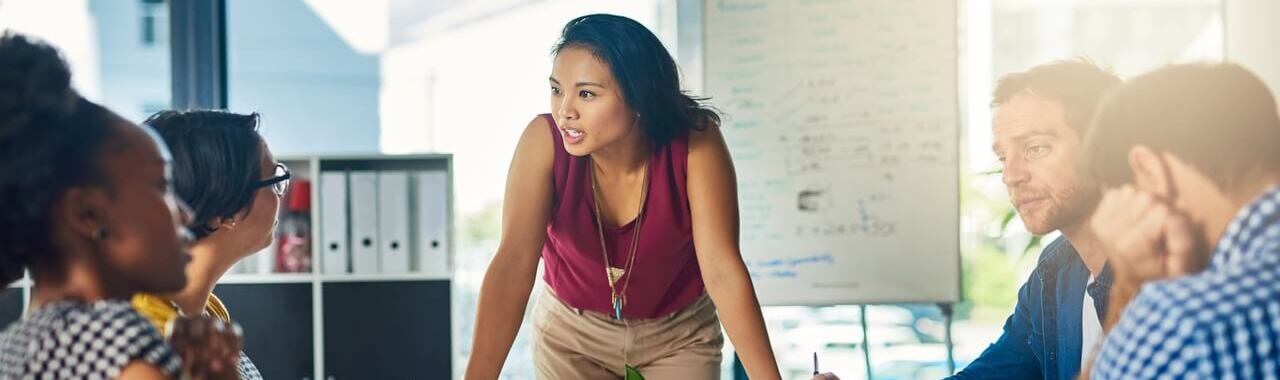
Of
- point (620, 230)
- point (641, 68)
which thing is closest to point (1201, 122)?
point (641, 68)

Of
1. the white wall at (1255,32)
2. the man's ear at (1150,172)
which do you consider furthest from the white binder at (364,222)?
the man's ear at (1150,172)

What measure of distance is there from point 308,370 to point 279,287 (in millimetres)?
257

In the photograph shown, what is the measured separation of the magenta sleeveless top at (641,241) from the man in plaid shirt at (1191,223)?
1254mm

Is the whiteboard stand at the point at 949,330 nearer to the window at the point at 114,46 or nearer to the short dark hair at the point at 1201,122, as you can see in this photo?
the window at the point at 114,46

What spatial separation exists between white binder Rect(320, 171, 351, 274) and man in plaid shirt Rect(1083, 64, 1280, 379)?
8.96ft

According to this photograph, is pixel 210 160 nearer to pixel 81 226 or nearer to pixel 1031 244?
pixel 81 226

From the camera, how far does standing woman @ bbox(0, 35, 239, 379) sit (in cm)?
87

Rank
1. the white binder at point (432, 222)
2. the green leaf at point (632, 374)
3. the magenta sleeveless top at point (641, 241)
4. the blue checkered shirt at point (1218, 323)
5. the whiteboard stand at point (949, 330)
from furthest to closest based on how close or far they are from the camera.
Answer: the whiteboard stand at point (949, 330) → the white binder at point (432, 222) → the magenta sleeveless top at point (641, 241) → the green leaf at point (632, 374) → the blue checkered shirt at point (1218, 323)

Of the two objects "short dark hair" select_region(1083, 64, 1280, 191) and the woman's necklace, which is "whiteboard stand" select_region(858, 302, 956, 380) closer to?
the woman's necklace

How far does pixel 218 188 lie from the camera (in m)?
Answer: 1.51

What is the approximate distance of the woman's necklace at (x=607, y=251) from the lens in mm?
2207

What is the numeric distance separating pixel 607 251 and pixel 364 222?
1.40 m

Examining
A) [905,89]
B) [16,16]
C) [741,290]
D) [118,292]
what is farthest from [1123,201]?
[16,16]

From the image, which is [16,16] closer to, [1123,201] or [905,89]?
[905,89]
